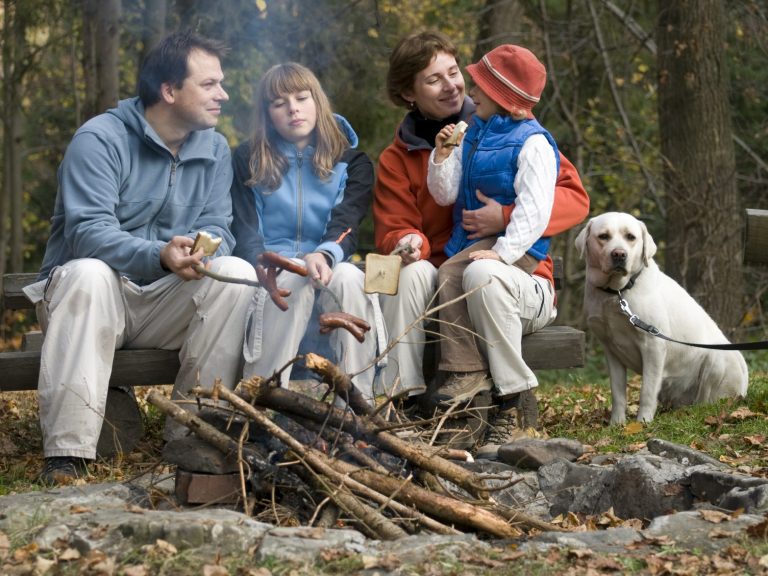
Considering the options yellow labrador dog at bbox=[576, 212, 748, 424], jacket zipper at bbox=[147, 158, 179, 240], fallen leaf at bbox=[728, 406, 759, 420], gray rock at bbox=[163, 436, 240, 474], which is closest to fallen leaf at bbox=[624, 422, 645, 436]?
yellow labrador dog at bbox=[576, 212, 748, 424]

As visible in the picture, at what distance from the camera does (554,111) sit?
42.2 ft

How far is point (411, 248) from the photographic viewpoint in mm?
5668

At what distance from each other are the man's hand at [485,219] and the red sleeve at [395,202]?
0.30 m

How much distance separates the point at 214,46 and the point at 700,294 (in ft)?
19.5

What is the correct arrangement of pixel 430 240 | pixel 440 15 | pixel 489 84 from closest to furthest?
pixel 489 84 < pixel 430 240 < pixel 440 15

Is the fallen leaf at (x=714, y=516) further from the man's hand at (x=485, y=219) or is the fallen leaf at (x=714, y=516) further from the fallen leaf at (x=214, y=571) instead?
the man's hand at (x=485, y=219)

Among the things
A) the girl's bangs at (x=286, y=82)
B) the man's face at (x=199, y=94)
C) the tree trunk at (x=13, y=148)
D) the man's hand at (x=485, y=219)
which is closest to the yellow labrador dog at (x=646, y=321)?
the man's hand at (x=485, y=219)

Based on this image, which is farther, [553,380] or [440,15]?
[440,15]

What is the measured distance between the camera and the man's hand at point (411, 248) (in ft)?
18.5

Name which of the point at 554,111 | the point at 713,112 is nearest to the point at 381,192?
the point at 713,112

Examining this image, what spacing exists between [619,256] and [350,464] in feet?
7.80

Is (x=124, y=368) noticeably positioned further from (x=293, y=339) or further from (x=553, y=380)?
(x=553, y=380)

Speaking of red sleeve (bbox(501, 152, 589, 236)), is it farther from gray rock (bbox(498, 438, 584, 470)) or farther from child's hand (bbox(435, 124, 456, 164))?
gray rock (bbox(498, 438, 584, 470))

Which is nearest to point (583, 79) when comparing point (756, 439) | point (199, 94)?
point (199, 94)
